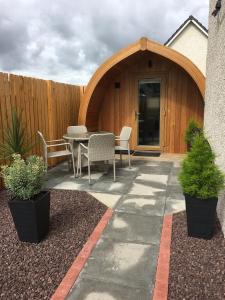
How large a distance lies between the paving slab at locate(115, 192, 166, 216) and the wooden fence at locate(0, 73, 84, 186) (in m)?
2.55

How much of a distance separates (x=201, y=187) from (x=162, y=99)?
5.66 metres

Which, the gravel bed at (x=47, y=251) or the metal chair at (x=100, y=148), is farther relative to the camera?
the metal chair at (x=100, y=148)

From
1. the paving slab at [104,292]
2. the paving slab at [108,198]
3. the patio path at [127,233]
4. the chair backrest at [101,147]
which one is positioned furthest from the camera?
the chair backrest at [101,147]

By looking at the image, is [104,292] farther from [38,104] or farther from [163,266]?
[38,104]

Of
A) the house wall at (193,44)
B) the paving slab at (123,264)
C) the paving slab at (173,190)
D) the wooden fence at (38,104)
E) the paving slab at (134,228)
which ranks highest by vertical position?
the house wall at (193,44)

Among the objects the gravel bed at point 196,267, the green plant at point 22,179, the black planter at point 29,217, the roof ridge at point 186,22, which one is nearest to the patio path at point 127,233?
the gravel bed at point 196,267

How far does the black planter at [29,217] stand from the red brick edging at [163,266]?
1.39 m

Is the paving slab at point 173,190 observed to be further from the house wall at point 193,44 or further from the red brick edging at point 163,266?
the house wall at point 193,44

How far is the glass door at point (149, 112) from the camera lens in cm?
816

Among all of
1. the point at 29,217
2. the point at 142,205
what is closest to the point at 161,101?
the point at 142,205

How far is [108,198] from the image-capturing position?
425 cm

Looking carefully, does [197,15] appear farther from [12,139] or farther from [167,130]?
[12,139]

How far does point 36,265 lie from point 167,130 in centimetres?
646

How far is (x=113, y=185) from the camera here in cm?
496
